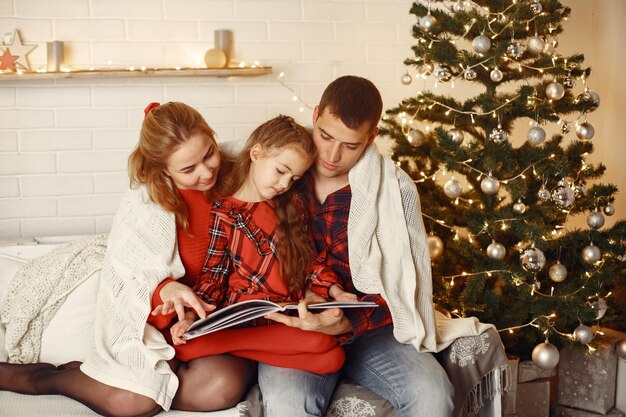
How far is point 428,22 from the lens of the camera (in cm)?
250

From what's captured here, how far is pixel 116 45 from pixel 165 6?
0.25 metres

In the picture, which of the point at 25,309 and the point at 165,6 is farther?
the point at 165,6

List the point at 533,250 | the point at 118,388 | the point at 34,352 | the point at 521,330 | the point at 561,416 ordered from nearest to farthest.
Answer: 1. the point at 118,388
2. the point at 34,352
3. the point at 533,250
4. the point at 521,330
5. the point at 561,416

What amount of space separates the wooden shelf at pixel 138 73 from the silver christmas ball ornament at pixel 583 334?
1512mm

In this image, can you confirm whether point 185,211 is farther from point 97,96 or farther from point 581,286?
point 581,286

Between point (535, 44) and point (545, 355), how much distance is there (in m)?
1.05

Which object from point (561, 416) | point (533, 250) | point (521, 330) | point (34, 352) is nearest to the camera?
point (34, 352)

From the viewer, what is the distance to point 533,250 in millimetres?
2404

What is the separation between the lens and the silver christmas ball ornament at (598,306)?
99.2 inches

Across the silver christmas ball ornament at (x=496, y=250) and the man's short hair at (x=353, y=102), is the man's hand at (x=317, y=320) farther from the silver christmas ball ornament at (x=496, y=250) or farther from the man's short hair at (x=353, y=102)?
the silver christmas ball ornament at (x=496, y=250)

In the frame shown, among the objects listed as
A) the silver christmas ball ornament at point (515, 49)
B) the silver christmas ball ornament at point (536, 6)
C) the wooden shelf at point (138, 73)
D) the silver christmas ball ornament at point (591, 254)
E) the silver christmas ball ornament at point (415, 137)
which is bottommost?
the silver christmas ball ornament at point (591, 254)

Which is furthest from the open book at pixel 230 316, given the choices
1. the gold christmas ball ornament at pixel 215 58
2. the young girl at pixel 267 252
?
the gold christmas ball ornament at pixel 215 58

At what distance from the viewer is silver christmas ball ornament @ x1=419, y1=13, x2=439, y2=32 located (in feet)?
8.21

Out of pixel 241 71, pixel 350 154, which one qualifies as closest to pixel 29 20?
pixel 241 71
